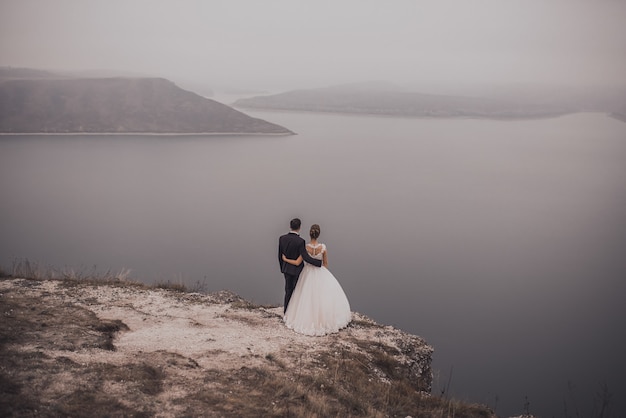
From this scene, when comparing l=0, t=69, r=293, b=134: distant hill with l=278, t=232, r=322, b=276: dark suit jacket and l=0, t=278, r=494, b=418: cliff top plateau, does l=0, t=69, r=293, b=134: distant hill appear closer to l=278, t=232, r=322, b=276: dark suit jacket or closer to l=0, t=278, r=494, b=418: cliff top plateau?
l=0, t=278, r=494, b=418: cliff top plateau

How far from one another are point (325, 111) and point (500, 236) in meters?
130

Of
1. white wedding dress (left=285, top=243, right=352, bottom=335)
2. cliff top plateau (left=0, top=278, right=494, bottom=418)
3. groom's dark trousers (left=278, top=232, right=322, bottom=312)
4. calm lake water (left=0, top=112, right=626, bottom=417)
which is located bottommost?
calm lake water (left=0, top=112, right=626, bottom=417)

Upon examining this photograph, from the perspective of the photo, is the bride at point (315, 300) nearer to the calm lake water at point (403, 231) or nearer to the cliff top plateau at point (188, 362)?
the cliff top plateau at point (188, 362)

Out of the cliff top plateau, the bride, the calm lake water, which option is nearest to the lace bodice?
the bride

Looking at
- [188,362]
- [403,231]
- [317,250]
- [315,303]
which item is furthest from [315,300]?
[403,231]

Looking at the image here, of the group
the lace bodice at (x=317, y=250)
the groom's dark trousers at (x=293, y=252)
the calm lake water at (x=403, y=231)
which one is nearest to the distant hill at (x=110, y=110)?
the calm lake water at (x=403, y=231)

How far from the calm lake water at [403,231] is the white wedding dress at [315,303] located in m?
2.70

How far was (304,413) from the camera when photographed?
244 inches

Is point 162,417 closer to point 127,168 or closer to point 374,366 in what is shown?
point 374,366

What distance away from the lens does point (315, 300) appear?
8539 millimetres

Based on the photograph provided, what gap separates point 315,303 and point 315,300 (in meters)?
0.07

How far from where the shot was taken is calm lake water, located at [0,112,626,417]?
919 inches

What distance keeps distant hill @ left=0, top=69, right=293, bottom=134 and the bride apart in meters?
96.8

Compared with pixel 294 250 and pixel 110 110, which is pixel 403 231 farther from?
pixel 110 110
